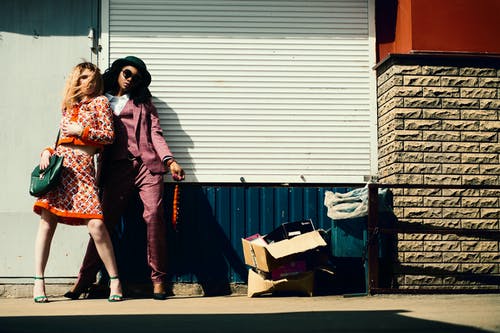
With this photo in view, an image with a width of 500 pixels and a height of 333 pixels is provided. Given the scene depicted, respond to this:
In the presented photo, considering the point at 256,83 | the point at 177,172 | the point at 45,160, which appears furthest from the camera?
the point at 256,83

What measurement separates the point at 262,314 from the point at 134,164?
277 centimetres

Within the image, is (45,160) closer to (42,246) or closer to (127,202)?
(42,246)

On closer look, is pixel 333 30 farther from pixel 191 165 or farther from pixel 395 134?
pixel 191 165

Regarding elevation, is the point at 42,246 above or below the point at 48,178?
below

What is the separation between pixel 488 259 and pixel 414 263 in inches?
30.2

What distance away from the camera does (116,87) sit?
31.9ft

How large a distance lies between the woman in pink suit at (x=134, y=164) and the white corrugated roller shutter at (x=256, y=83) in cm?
45

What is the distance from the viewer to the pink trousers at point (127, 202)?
912 centimetres

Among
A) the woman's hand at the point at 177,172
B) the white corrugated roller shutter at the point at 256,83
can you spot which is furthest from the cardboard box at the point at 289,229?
the woman's hand at the point at 177,172

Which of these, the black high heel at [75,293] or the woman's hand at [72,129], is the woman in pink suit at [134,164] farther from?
the woman's hand at [72,129]

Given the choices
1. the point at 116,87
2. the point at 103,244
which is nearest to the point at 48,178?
the point at 103,244

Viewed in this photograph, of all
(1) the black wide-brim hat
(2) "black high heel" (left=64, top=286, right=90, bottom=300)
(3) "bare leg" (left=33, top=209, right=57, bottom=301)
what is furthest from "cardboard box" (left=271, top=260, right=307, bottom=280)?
(1) the black wide-brim hat

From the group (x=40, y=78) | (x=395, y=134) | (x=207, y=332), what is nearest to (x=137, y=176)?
(x=40, y=78)

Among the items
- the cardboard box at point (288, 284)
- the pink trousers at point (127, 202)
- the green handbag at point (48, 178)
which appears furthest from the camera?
the pink trousers at point (127, 202)
